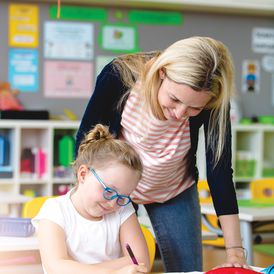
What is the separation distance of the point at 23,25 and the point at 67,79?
1.80 ft

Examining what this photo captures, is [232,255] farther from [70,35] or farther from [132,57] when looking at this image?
[70,35]

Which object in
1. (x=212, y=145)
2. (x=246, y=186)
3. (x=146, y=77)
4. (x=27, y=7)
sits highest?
(x=27, y=7)

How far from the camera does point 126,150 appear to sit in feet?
5.47

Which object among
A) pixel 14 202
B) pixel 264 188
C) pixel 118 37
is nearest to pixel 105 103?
pixel 14 202

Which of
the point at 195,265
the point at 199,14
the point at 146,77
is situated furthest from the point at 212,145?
the point at 199,14

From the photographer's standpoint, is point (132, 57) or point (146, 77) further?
point (132, 57)

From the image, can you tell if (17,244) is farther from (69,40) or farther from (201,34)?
(201,34)

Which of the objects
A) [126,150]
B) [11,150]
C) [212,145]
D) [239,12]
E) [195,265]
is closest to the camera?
[126,150]

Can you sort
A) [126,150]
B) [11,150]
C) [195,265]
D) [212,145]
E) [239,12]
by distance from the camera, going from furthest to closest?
1. [239,12]
2. [11,150]
3. [195,265]
4. [212,145]
5. [126,150]

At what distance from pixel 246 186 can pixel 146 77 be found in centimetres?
384

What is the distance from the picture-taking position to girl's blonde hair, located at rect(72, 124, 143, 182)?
1.63 meters

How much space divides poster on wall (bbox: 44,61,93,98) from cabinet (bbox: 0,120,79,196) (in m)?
0.31

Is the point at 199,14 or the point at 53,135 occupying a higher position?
the point at 199,14

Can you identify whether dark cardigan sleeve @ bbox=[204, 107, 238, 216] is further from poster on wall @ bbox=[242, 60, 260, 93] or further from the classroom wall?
poster on wall @ bbox=[242, 60, 260, 93]
